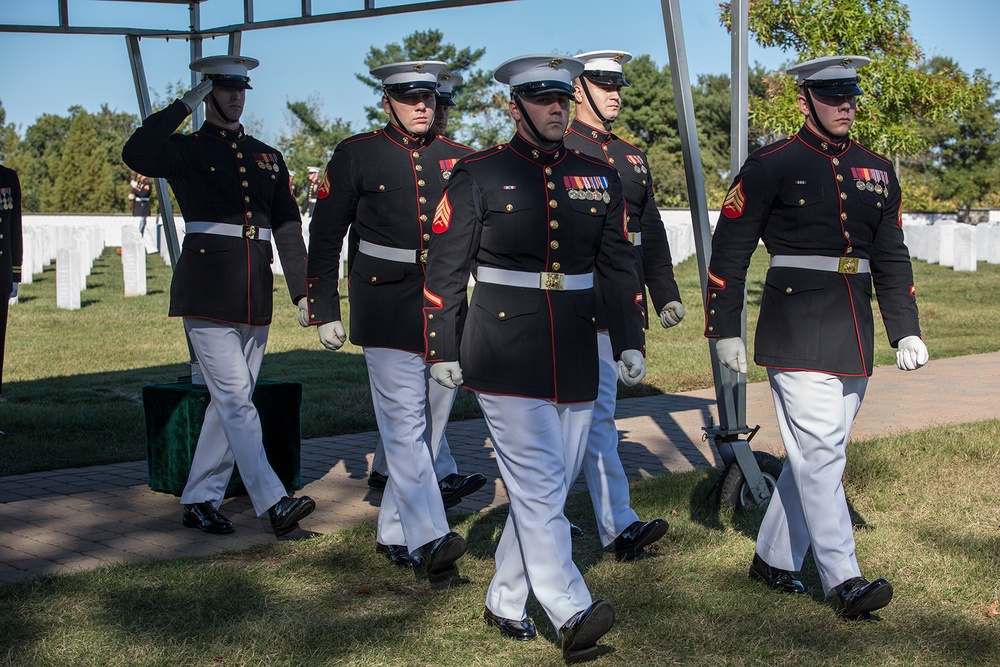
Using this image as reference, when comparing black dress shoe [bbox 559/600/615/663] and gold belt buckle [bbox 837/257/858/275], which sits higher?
gold belt buckle [bbox 837/257/858/275]

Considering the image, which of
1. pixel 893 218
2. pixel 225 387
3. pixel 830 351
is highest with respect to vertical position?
pixel 893 218

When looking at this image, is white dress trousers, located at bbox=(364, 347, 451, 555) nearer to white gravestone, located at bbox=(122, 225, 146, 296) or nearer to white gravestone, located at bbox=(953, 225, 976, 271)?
white gravestone, located at bbox=(122, 225, 146, 296)

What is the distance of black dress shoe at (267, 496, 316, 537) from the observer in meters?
5.78

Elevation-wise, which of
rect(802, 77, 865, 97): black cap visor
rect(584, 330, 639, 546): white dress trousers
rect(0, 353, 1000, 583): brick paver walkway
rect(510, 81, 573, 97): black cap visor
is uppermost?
rect(802, 77, 865, 97): black cap visor

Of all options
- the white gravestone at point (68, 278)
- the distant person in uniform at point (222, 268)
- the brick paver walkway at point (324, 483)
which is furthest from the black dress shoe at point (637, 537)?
the white gravestone at point (68, 278)

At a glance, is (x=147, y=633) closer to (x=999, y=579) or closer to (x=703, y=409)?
(x=999, y=579)

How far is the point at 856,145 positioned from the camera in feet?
17.1

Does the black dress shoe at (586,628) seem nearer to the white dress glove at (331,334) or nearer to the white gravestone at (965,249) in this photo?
the white dress glove at (331,334)

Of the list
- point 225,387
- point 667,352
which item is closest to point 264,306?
point 225,387

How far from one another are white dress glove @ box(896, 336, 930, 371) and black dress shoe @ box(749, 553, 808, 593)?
964mm

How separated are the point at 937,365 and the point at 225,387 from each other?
342 inches

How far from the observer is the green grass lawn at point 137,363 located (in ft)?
28.1

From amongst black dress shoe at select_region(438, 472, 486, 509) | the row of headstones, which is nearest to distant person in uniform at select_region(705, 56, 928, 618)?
black dress shoe at select_region(438, 472, 486, 509)

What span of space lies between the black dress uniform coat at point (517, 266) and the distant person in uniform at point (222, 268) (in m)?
1.71
